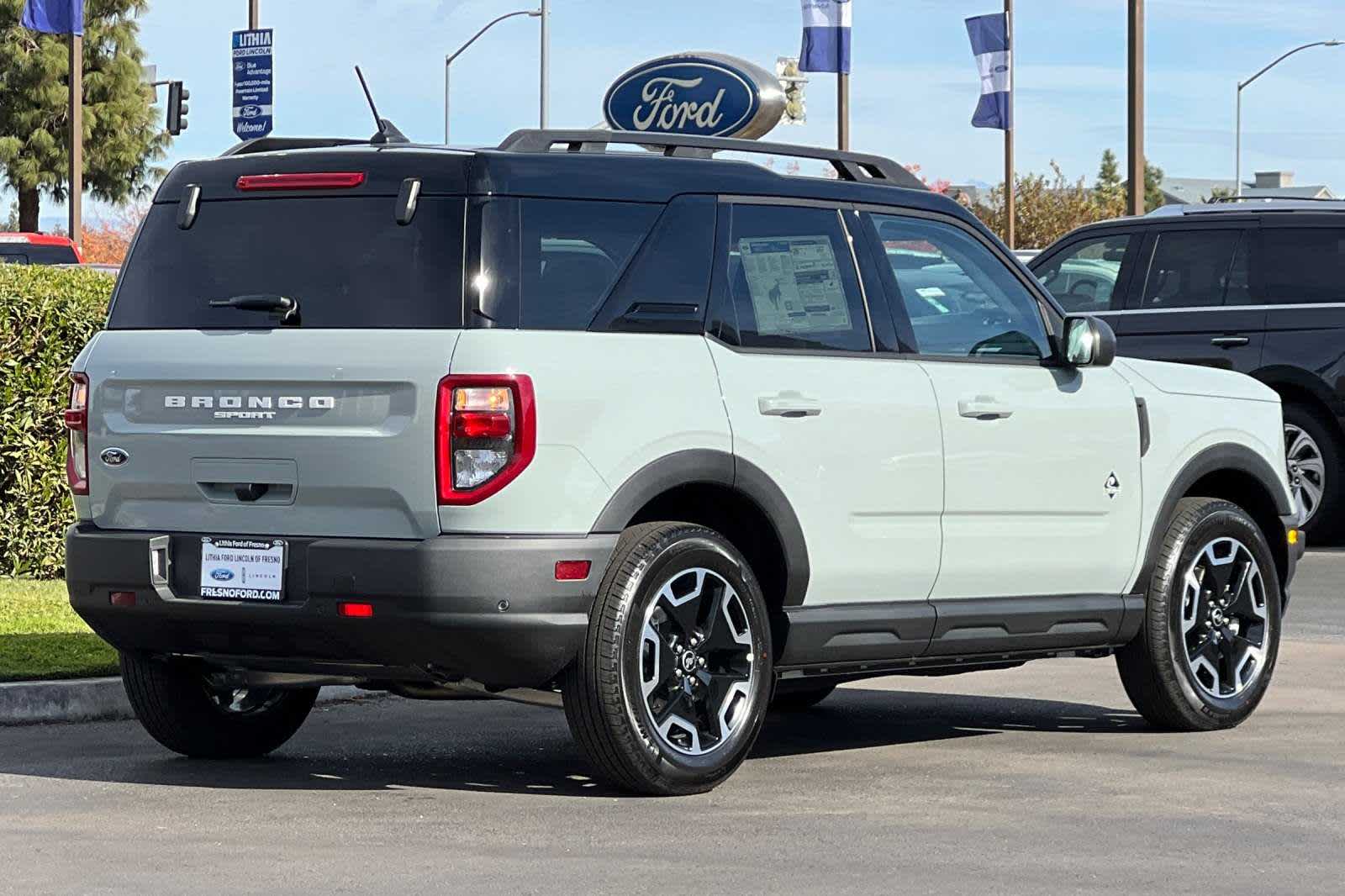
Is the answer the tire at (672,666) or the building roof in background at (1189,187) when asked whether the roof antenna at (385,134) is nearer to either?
the tire at (672,666)

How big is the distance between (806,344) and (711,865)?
2.11 metres

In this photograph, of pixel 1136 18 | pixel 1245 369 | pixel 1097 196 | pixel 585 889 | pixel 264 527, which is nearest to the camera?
pixel 585 889

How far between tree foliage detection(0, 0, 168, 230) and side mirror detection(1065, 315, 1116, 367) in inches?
1901

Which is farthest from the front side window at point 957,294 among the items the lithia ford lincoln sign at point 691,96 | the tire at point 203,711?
the lithia ford lincoln sign at point 691,96

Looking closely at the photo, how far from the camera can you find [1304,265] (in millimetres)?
16125

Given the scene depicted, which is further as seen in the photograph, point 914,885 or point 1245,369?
point 1245,369

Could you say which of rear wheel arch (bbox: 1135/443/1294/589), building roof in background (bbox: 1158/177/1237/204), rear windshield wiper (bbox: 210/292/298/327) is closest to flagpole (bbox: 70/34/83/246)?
rear wheel arch (bbox: 1135/443/1294/589)

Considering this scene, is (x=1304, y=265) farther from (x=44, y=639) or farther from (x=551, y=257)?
(x=551, y=257)

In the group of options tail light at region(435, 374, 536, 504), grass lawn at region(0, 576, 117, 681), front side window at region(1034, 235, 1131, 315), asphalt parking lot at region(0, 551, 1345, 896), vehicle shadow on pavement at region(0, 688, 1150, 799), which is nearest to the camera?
asphalt parking lot at region(0, 551, 1345, 896)

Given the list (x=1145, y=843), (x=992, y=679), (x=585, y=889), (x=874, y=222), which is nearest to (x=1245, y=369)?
(x=992, y=679)

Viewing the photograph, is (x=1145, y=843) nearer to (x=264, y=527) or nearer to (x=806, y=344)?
(x=806, y=344)

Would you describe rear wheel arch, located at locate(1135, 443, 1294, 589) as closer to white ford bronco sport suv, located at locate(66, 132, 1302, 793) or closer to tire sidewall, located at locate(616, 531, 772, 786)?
white ford bronco sport suv, located at locate(66, 132, 1302, 793)

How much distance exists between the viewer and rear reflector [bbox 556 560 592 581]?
7.18 m

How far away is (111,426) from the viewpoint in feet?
25.5
